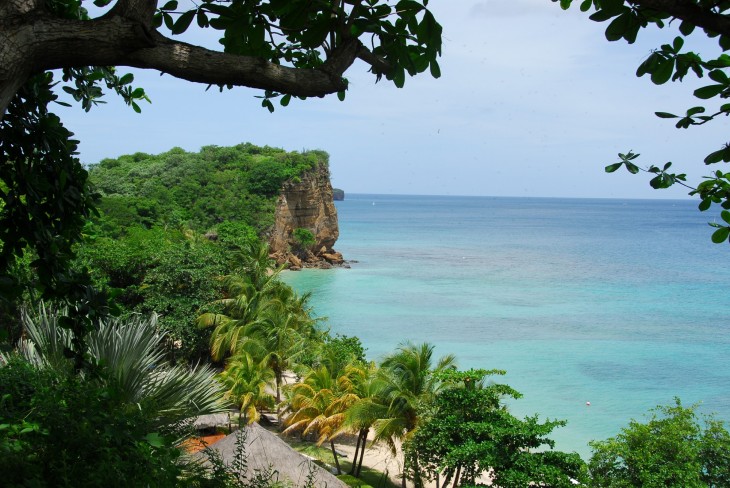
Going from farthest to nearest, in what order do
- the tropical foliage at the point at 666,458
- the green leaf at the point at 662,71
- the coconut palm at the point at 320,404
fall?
the coconut palm at the point at 320,404, the tropical foliage at the point at 666,458, the green leaf at the point at 662,71

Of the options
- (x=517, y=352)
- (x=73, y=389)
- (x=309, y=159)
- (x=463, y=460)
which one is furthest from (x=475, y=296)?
(x=73, y=389)

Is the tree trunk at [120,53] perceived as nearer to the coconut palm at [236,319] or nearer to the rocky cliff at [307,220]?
the coconut palm at [236,319]

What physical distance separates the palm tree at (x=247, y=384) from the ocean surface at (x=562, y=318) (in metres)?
9.53

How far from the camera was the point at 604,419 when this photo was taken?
75.2 ft

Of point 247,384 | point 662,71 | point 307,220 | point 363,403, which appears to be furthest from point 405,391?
point 307,220

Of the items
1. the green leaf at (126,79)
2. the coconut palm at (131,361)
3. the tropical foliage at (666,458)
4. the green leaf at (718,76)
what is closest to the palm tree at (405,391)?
the tropical foliage at (666,458)

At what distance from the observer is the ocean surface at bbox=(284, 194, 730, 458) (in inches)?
1016

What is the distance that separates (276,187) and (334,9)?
46.6 meters

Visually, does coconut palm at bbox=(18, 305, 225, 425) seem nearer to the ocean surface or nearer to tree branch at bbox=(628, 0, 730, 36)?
tree branch at bbox=(628, 0, 730, 36)

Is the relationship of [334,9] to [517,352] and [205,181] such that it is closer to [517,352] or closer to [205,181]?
[517,352]

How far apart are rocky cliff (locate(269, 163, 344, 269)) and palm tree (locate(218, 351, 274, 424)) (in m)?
29.1

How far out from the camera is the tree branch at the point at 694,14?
6.41ft

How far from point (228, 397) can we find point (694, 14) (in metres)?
14.9

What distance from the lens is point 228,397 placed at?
15586 mm
